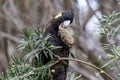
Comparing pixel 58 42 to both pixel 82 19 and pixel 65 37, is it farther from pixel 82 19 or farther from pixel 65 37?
pixel 82 19

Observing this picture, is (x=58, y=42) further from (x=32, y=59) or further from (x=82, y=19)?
(x=82, y=19)

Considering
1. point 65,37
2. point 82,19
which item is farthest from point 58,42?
point 82,19

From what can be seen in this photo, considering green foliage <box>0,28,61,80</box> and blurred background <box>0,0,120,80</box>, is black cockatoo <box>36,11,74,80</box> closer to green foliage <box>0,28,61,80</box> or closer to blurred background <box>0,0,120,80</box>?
green foliage <box>0,28,61,80</box>

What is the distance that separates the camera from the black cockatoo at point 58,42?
20.9 inches

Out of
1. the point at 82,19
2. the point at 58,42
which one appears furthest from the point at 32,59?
the point at 82,19

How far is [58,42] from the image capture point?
542 millimetres

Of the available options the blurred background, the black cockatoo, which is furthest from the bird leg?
the blurred background

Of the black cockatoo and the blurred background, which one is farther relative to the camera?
the blurred background

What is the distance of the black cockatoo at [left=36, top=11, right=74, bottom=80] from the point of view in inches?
20.9

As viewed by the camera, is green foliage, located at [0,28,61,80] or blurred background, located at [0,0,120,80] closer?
green foliage, located at [0,28,61,80]

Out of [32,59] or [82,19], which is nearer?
[32,59]

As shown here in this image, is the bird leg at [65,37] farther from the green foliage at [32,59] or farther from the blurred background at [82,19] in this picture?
the blurred background at [82,19]

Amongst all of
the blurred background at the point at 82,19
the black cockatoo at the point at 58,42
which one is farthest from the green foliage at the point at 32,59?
the blurred background at the point at 82,19

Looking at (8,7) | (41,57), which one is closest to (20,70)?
(41,57)
